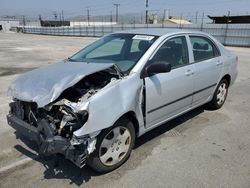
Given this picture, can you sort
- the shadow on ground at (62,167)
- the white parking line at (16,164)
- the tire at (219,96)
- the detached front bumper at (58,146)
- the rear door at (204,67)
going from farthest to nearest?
the tire at (219,96) < the rear door at (204,67) < the white parking line at (16,164) < the shadow on ground at (62,167) < the detached front bumper at (58,146)

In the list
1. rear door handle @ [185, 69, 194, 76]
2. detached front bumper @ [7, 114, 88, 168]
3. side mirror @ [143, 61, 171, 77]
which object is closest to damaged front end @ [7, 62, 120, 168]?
detached front bumper @ [7, 114, 88, 168]

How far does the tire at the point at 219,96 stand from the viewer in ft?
17.7

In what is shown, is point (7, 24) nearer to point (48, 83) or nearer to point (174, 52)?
point (174, 52)

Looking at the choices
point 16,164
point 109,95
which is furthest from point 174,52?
point 16,164

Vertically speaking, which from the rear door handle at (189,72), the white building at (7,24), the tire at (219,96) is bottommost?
the white building at (7,24)

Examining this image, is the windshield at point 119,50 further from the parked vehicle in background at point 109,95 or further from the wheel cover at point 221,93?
the wheel cover at point 221,93

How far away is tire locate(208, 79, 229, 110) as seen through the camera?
5.38 metres

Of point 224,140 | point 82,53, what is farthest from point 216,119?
point 82,53

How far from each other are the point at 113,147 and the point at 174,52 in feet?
5.92

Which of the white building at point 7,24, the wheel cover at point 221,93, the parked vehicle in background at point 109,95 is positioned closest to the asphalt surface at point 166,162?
the parked vehicle in background at point 109,95

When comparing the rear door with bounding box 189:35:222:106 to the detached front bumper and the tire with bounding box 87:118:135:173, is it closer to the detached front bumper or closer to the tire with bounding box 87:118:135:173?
the tire with bounding box 87:118:135:173

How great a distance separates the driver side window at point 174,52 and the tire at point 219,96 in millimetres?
1454

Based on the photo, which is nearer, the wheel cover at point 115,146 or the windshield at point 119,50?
the wheel cover at point 115,146

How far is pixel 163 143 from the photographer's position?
4074 mm
